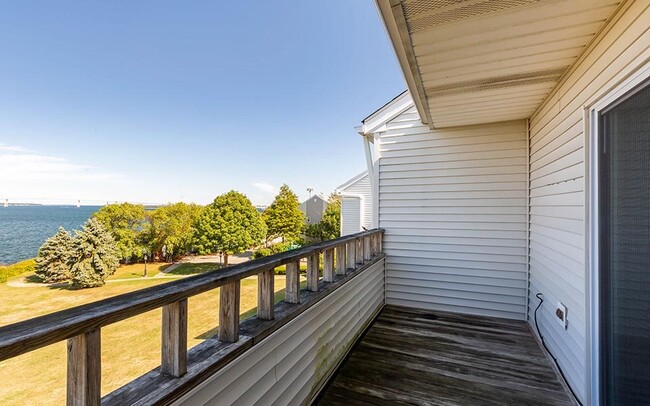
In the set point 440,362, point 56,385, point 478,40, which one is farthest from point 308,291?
point 56,385

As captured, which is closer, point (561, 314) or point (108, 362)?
point (561, 314)

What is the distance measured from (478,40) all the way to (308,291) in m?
1.99

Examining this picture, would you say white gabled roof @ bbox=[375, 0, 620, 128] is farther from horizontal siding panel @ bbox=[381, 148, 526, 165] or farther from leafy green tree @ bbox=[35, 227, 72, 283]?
leafy green tree @ bbox=[35, 227, 72, 283]

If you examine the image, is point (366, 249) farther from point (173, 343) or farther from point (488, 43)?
point (173, 343)

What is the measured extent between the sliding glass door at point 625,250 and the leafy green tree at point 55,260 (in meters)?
17.5

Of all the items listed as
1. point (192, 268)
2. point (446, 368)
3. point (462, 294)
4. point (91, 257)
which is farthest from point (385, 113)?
point (192, 268)

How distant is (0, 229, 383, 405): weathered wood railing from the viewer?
646 millimetres

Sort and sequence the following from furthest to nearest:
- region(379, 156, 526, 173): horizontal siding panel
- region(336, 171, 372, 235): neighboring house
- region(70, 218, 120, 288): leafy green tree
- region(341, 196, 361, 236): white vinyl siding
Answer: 1. region(70, 218, 120, 288): leafy green tree
2. region(341, 196, 361, 236): white vinyl siding
3. region(336, 171, 372, 235): neighboring house
4. region(379, 156, 526, 173): horizontal siding panel

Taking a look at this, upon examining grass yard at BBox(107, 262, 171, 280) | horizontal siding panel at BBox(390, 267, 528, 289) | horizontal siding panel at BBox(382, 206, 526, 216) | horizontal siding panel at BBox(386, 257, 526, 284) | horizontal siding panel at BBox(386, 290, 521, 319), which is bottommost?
grass yard at BBox(107, 262, 171, 280)

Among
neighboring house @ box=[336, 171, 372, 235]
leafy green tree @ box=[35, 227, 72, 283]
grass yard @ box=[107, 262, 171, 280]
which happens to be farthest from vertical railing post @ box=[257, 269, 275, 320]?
grass yard @ box=[107, 262, 171, 280]

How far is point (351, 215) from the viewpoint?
38.8 ft

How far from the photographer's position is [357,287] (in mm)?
2975

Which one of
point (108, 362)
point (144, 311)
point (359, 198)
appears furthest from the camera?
point (359, 198)

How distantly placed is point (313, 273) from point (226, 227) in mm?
15928
